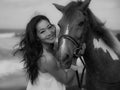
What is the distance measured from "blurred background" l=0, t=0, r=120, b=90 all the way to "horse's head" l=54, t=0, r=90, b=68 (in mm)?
836

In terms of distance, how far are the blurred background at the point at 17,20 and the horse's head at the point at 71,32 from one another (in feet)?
2.74

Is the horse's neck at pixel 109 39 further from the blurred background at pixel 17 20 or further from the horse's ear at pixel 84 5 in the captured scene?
the blurred background at pixel 17 20

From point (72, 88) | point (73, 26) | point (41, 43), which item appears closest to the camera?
point (73, 26)

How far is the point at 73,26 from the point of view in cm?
161

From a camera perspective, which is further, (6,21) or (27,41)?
(6,21)

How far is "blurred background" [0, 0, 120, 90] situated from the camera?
8.27 ft

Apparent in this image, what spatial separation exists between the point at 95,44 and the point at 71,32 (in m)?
0.19

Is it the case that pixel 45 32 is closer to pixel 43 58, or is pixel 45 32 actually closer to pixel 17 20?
pixel 43 58

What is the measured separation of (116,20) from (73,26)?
1009mm

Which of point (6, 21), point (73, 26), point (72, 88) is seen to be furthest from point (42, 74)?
point (6, 21)

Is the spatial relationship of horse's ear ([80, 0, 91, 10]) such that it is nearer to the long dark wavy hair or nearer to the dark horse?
the dark horse

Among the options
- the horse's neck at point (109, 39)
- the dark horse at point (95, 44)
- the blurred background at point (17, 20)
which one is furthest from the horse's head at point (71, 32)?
the blurred background at point (17, 20)

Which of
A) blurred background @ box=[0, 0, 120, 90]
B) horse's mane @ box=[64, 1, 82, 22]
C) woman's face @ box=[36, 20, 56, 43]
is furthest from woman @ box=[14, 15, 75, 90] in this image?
blurred background @ box=[0, 0, 120, 90]

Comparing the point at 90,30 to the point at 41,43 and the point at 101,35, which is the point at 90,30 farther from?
the point at 41,43
